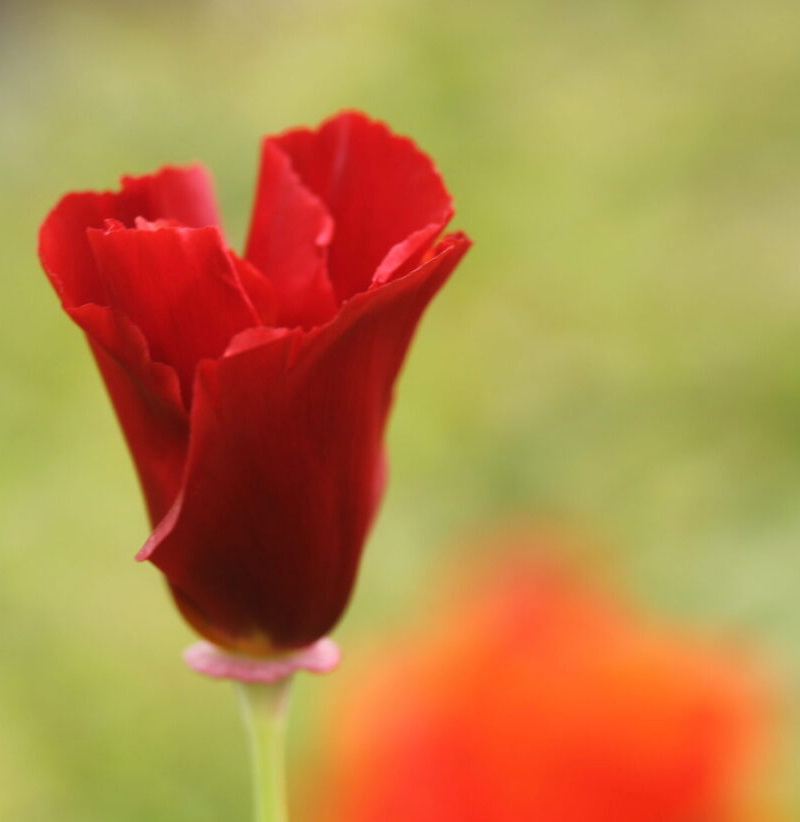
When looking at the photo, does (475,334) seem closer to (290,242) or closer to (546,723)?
(546,723)

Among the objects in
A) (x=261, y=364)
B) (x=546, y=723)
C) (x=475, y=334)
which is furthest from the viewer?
(x=475, y=334)

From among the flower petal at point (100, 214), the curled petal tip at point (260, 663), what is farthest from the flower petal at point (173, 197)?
the curled petal tip at point (260, 663)

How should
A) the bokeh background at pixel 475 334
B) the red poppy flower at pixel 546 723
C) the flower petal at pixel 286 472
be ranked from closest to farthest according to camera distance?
1. the flower petal at pixel 286 472
2. the red poppy flower at pixel 546 723
3. the bokeh background at pixel 475 334

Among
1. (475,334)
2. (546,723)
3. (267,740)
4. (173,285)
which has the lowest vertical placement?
(475,334)

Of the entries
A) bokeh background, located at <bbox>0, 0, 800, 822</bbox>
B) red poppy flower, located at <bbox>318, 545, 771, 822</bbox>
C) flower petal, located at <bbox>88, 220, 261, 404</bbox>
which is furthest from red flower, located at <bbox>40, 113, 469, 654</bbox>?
bokeh background, located at <bbox>0, 0, 800, 822</bbox>

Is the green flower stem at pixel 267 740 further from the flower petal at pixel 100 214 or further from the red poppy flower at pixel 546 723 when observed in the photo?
the red poppy flower at pixel 546 723

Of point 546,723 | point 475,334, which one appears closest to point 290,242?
point 546,723

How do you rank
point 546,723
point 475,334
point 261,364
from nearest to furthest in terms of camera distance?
1. point 261,364
2. point 546,723
3. point 475,334

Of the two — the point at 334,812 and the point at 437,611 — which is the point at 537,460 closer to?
the point at 437,611
